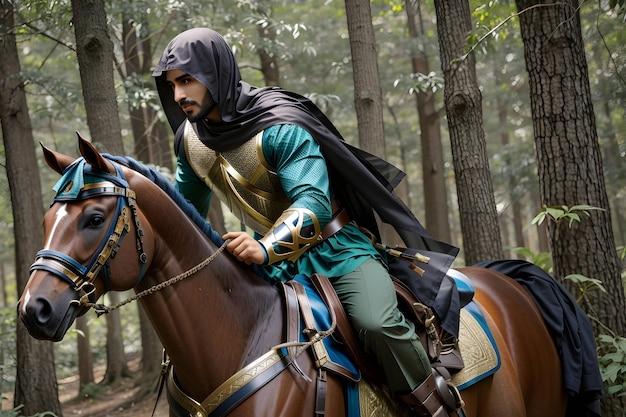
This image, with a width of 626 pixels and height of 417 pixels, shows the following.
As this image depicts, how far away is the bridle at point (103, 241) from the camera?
2402mm

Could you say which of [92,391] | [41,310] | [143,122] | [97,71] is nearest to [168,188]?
[41,310]

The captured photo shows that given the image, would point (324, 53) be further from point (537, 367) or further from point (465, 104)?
point (537, 367)

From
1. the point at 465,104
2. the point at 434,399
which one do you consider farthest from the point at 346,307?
the point at 465,104

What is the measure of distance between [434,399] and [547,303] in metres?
1.40

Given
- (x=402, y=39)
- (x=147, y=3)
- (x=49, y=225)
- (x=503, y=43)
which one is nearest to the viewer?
(x=49, y=225)

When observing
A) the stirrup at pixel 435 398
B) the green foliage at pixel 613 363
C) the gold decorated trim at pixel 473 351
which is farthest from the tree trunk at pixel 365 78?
the stirrup at pixel 435 398

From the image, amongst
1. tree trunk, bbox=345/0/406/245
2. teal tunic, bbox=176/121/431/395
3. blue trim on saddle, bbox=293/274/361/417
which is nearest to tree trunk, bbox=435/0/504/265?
tree trunk, bbox=345/0/406/245

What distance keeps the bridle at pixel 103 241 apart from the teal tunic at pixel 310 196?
73cm

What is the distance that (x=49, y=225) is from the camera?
2484mm

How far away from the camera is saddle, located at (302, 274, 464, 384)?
3.12 metres

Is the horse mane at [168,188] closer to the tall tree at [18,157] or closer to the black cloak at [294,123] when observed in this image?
the black cloak at [294,123]

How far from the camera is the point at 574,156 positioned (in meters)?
5.14

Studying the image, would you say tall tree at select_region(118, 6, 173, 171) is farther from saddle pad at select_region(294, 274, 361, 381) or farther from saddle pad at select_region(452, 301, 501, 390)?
saddle pad at select_region(294, 274, 361, 381)

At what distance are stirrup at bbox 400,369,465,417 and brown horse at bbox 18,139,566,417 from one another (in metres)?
0.12
